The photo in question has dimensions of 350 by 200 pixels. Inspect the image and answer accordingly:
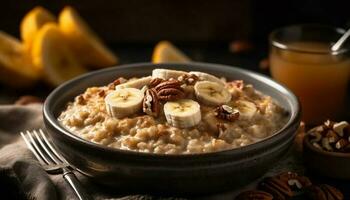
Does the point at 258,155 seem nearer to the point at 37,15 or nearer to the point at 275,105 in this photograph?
the point at 275,105

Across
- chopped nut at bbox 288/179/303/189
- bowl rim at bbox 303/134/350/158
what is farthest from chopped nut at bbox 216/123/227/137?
bowl rim at bbox 303/134/350/158

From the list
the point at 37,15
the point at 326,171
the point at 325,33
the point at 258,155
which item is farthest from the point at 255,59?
the point at 258,155

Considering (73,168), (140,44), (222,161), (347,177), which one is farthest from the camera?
(140,44)

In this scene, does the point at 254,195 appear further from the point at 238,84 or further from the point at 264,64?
the point at 264,64

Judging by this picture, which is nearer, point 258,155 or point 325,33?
point 258,155

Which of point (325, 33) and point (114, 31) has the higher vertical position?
point (325, 33)

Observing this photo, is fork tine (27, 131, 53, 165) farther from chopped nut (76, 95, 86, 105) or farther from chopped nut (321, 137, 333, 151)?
chopped nut (321, 137, 333, 151)

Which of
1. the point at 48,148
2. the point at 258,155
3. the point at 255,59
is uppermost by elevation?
the point at 258,155

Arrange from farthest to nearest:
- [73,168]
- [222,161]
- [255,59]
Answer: [255,59], [73,168], [222,161]
